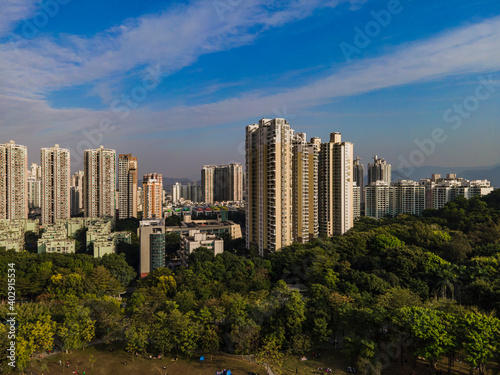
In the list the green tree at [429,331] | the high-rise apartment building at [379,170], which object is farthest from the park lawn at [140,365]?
the high-rise apartment building at [379,170]

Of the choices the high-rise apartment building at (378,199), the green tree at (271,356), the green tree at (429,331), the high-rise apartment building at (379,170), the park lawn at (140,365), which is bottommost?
the park lawn at (140,365)

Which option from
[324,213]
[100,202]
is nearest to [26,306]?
[324,213]

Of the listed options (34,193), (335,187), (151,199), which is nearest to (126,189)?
(151,199)

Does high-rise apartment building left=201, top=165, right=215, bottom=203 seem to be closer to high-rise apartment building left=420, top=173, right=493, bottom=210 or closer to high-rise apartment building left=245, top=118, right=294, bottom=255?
high-rise apartment building left=420, top=173, right=493, bottom=210

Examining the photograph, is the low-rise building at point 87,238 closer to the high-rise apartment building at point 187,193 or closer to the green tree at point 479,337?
the green tree at point 479,337

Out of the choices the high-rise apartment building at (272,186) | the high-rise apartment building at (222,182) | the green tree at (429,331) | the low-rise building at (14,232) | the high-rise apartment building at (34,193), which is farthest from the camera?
the high-rise apartment building at (222,182)

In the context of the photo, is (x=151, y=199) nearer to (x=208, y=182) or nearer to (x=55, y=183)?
(x=55, y=183)

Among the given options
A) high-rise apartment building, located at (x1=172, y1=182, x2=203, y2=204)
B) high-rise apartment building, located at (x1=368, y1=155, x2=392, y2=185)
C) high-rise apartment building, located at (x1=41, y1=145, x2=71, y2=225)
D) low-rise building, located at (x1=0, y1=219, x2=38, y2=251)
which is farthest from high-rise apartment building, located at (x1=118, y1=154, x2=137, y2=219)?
high-rise apartment building, located at (x1=368, y1=155, x2=392, y2=185)

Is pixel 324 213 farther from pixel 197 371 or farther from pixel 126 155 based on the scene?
pixel 126 155
